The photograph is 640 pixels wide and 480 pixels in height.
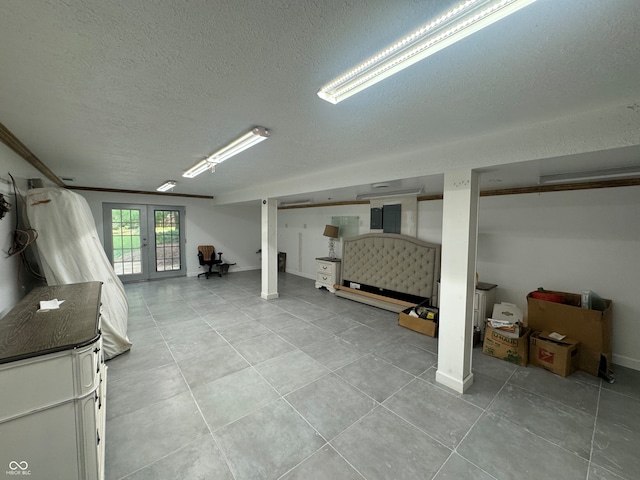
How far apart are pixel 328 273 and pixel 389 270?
1.58 m

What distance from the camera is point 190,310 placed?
437 centimetres

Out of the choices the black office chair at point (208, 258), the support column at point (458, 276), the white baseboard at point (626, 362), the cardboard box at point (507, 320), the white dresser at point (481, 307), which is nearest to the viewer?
the support column at point (458, 276)

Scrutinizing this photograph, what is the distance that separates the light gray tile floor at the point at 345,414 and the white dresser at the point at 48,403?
446mm

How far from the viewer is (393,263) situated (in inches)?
185

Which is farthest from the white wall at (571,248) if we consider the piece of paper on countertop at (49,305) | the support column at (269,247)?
the piece of paper on countertop at (49,305)

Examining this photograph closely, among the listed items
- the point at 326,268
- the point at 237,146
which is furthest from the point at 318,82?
the point at 326,268

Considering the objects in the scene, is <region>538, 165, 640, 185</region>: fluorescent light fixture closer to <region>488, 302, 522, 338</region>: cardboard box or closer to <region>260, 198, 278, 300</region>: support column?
<region>488, 302, 522, 338</region>: cardboard box

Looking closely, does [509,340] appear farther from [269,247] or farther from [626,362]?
[269,247]

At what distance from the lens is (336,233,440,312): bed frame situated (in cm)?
424

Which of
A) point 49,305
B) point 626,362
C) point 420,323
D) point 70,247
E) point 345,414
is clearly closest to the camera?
point 49,305

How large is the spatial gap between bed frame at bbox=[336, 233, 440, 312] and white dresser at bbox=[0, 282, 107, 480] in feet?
13.4

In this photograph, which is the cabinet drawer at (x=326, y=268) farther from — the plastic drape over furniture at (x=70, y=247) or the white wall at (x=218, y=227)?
the plastic drape over furniture at (x=70, y=247)

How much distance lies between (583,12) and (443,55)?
426 mm

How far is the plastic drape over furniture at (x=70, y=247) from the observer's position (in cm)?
237
